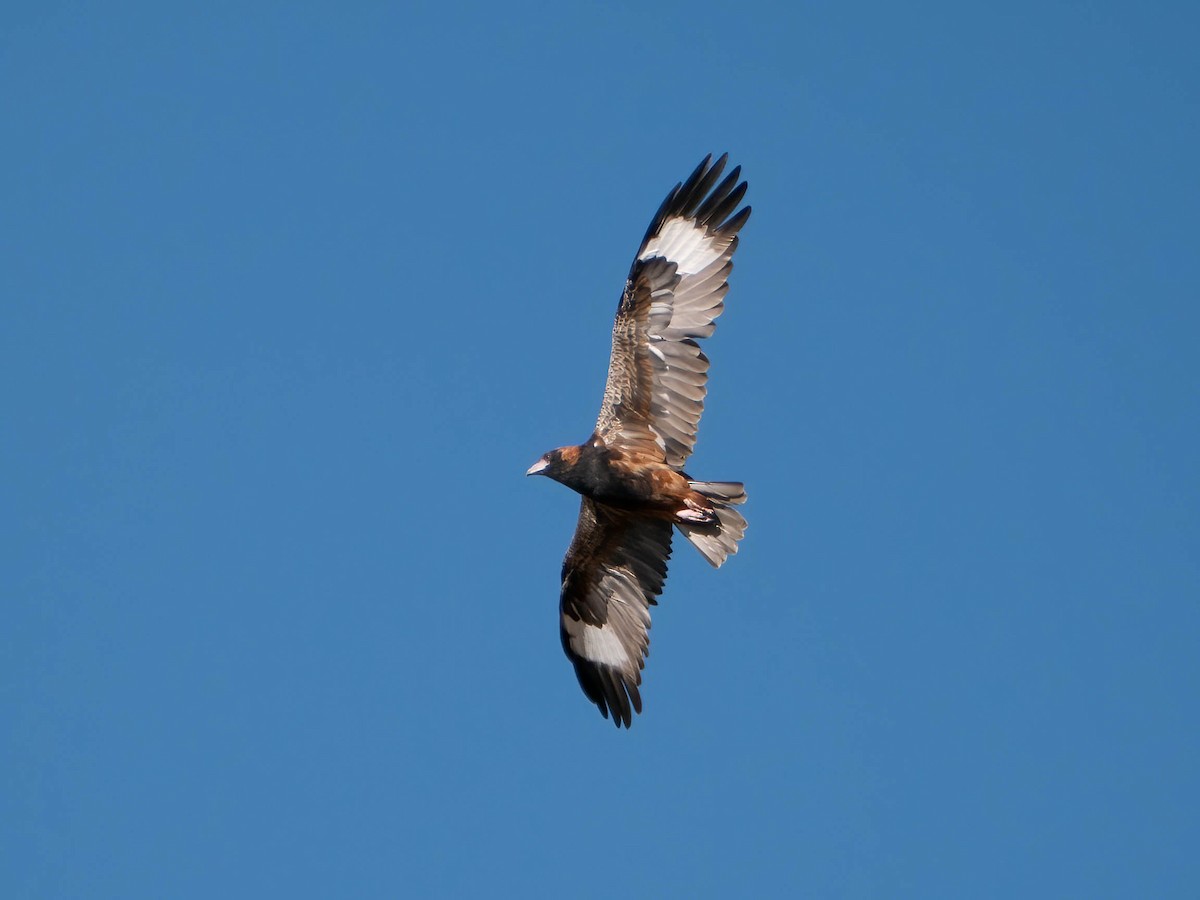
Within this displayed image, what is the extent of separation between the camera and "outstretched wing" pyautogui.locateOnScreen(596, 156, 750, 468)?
12.6 metres

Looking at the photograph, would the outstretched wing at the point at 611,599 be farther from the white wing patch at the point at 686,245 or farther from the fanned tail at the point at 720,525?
the white wing patch at the point at 686,245

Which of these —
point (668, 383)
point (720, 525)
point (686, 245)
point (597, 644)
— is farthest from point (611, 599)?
point (686, 245)

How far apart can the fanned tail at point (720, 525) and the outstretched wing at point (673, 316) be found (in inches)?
13.4

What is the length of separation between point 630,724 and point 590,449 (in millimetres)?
2646

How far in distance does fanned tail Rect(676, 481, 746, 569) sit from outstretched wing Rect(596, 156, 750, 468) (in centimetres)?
34

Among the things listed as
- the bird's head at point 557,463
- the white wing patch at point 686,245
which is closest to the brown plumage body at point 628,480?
the bird's head at point 557,463

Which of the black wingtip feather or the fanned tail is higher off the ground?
the black wingtip feather

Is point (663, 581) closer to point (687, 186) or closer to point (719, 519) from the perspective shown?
point (719, 519)

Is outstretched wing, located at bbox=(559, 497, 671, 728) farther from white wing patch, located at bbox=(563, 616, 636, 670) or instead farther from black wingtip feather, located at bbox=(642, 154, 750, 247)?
black wingtip feather, located at bbox=(642, 154, 750, 247)

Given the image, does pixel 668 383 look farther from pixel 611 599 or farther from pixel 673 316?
pixel 611 599

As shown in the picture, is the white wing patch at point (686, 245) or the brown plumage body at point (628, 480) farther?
the brown plumage body at point (628, 480)

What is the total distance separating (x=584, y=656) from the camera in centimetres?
1420

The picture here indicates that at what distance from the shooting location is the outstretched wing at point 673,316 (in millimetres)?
12570

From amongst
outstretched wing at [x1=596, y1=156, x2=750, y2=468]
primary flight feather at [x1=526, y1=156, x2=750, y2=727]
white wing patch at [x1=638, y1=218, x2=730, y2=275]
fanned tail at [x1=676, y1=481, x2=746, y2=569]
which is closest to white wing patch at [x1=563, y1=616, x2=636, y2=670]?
primary flight feather at [x1=526, y1=156, x2=750, y2=727]
